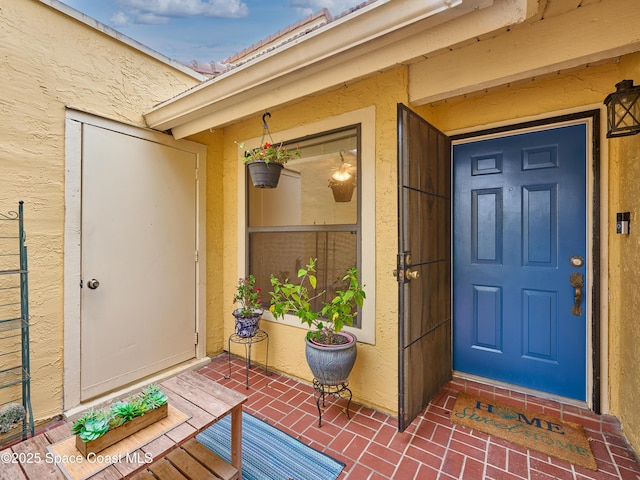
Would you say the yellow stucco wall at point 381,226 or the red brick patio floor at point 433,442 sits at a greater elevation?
the yellow stucco wall at point 381,226

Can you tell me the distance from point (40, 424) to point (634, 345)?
3.93 m

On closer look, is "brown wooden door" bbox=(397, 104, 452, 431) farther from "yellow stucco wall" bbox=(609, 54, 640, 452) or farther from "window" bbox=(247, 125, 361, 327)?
"yellow stucco wall" bbox=(609, 54, 640, 452)

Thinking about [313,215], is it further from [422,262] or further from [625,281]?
[625,281]

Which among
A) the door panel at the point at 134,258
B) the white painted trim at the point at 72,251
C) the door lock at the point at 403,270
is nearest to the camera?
the door lock at the point at 403,270

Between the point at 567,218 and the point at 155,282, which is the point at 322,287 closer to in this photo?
the point at 155,282

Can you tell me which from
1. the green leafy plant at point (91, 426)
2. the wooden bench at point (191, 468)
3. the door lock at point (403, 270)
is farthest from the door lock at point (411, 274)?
the green leafy plant at point (91, 426)

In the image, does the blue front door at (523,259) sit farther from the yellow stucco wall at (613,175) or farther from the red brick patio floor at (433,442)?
the red brick patio floor at (433,442)

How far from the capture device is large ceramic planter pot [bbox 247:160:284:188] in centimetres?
241

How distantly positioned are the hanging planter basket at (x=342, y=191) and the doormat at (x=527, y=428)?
1.83 m

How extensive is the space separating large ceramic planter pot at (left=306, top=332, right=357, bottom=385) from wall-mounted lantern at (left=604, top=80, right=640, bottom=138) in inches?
79.0

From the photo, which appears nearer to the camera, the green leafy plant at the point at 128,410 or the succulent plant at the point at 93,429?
the succulent plant at the point at 93,429

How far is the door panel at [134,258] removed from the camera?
234 cm

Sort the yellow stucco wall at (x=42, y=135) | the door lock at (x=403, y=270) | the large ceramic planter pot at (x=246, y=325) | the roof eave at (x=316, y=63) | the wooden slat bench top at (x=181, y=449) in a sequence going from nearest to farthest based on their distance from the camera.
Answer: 1. the wooden slat bench top at (x=181, y=449)
2. the roof eave at (x=316, y=63)
3. the door lock at (x=403, y=270)
4. the yellow stucco wall at (x=42, y=135)
5. the large ceramic planter pot at (x=246, y=325)

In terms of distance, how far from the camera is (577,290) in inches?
87.7
